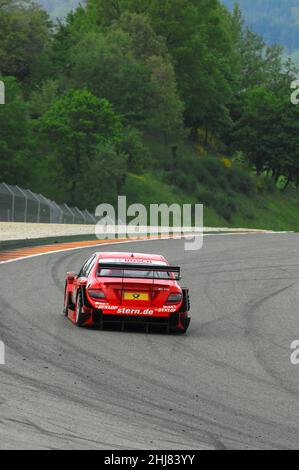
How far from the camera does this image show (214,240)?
143 ft

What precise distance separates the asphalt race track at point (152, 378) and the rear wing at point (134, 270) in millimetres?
903

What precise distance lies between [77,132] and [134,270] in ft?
182

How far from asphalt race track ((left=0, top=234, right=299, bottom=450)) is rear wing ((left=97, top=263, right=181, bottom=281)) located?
2.96ft

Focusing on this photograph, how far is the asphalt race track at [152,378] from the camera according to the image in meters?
8.90

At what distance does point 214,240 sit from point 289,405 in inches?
1300

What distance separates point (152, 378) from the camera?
12.0 metres

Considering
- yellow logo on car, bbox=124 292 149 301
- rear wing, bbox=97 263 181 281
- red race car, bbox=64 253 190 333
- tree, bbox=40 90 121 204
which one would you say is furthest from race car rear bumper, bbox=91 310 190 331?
tree, bbox=40 90 121 204

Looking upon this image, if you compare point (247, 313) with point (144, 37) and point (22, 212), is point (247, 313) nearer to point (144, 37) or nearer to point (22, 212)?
point (22, 212)

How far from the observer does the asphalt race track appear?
8.90 m

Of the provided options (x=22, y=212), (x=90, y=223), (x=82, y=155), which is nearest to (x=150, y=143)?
(x=82, y=155)
